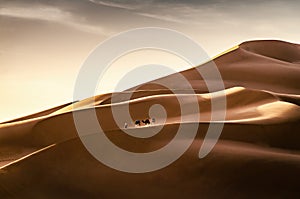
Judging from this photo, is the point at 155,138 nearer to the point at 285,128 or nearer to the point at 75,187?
the point at 75,187

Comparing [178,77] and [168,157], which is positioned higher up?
[178,77]

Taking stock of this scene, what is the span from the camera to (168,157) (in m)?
14.4

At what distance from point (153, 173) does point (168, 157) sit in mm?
690

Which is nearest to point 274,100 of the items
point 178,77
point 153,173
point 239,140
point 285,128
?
point 285,128

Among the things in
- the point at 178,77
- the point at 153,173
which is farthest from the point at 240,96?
the point at 178,77

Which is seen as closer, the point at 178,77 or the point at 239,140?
the point at 239,140

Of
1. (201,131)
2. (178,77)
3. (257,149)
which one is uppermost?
(178,77)

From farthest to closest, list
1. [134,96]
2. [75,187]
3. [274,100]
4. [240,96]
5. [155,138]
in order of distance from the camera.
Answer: [134,96]
[240,96]
[274,100]
[155,138]
[75,187]

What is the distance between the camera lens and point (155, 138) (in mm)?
15453

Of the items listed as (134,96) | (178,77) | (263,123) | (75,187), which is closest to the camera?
(75,187)

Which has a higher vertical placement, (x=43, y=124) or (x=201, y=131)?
(x=43, y=124)

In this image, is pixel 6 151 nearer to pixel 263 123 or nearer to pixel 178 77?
pixel 263 123

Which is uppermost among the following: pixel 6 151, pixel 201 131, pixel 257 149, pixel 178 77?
pixel 178 77

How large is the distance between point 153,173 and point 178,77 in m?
22.4
